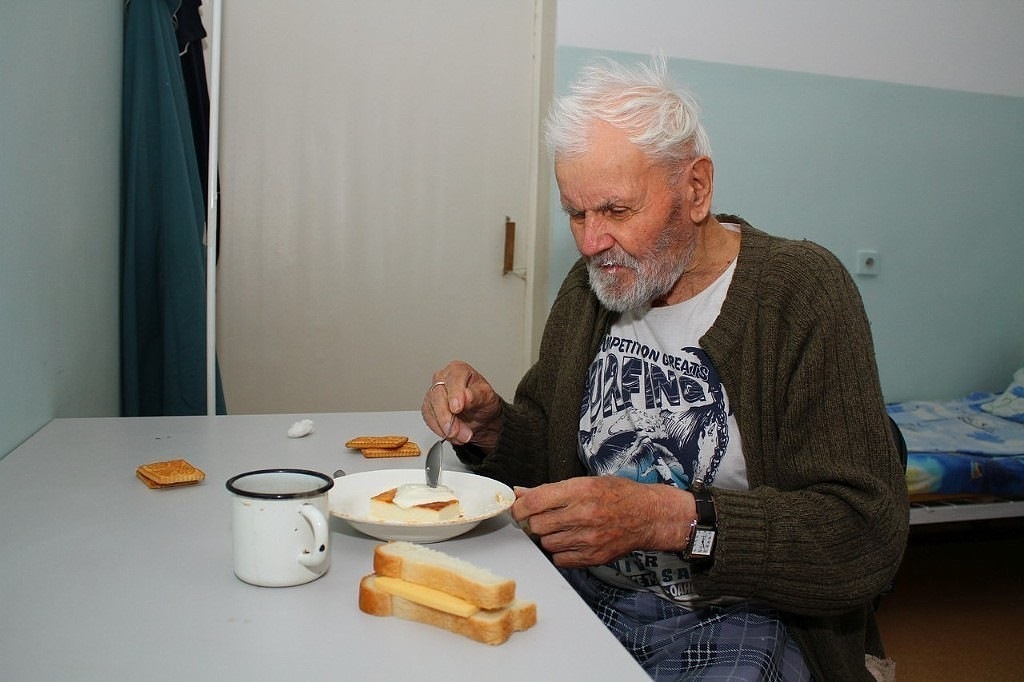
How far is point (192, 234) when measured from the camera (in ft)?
7.29

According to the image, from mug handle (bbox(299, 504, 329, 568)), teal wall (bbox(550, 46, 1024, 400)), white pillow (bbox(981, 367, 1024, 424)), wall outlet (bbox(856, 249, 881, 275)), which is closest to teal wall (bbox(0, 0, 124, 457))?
mug handle (bbox(299, 504, 329, 568))

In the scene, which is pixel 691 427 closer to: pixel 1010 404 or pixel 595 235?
pixel 595 235

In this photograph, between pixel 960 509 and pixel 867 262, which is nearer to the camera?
pixel 960 509

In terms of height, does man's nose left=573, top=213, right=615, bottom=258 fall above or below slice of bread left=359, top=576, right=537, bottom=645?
above

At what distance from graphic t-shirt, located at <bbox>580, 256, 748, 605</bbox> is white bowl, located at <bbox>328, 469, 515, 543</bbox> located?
10.1 inches

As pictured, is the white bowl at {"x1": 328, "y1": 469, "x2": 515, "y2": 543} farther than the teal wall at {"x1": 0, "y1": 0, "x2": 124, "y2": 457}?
No

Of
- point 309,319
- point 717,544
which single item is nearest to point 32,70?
point 717,544

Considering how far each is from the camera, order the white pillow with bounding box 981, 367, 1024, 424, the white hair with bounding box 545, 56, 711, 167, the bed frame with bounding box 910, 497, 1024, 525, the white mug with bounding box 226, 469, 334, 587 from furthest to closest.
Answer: the white pillow with bounding box 981, 367, 1024, 424 < the bed frame with bounding box 910, 497, 1024, 525 < the white hair with bounding box 545, 56, 711, 167 < the white mug with bounding box 226, 469, 334, 587

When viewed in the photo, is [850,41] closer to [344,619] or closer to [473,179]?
[473,179]

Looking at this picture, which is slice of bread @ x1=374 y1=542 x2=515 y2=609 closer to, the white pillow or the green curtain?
the green curtain

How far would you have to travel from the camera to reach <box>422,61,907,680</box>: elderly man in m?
1.05

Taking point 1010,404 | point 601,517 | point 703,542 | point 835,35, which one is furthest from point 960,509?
point 601,517

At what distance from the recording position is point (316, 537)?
0.83 meters

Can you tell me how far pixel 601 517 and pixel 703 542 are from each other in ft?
0.45
